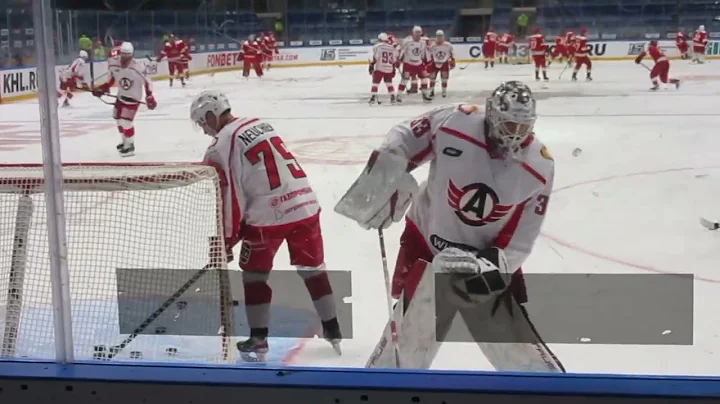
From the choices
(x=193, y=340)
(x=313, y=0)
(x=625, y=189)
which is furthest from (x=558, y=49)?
(x=193, y=340)

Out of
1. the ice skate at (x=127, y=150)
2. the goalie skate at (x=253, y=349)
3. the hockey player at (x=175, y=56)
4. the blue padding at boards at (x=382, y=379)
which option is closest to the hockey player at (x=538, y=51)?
the ice skate at (x=127, y=150)

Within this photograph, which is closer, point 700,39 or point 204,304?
point 204,304

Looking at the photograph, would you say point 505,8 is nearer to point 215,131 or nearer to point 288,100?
point 288,100

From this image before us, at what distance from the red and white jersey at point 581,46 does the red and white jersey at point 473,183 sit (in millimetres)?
8426

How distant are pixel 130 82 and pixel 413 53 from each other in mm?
4643

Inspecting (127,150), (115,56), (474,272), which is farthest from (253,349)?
(115,56)

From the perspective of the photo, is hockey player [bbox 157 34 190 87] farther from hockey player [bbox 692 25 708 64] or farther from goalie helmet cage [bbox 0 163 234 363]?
goalie helmet cage [bbox 0 163 234 363]

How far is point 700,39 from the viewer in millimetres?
10172

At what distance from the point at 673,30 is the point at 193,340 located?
→ 7.92 m

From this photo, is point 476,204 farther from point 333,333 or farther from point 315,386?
point 315,386

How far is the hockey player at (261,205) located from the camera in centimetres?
230

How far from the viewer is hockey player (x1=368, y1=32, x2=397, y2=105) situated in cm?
1035

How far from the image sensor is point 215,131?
8.04ft

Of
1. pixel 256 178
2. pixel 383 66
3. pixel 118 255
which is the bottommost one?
pixel 383 66
